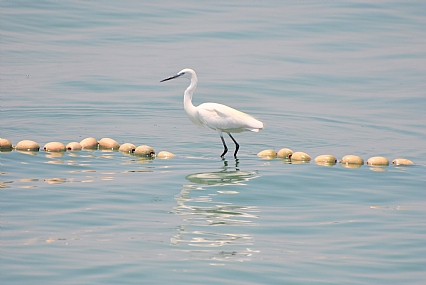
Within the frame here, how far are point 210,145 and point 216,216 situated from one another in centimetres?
483

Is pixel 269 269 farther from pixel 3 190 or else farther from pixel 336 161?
pixel 336 161

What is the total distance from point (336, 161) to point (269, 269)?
4.87 metres

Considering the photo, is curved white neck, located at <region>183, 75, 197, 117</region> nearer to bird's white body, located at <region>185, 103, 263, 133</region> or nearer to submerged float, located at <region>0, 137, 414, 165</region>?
bird's white body, located at <region>185, 103, 263, 133</region>

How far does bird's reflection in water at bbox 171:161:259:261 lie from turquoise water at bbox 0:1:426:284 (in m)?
0.03

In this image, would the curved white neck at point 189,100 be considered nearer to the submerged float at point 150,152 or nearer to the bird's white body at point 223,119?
the bird's white body at point 223,119

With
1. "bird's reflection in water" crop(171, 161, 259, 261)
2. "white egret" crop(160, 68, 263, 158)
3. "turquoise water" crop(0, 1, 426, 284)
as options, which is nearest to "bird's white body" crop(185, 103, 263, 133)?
"white egret" crop(160, 68, 263, 158)

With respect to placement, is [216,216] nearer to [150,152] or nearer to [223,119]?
[150,152]

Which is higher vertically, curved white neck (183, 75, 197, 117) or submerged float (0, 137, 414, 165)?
curved white neck (183, 75, 197, 117)

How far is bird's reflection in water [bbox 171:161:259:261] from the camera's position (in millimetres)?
6915

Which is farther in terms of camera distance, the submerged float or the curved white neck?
the curved white neck

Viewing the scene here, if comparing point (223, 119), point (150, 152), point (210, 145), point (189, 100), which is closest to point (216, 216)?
point (150, 152)

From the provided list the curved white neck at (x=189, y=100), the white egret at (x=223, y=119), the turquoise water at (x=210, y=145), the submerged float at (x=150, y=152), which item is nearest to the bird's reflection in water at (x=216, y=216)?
the turquoise water at (x=210, y=145)


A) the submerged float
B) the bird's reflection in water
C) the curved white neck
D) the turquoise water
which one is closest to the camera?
the turquoise water

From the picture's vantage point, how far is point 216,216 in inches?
317
